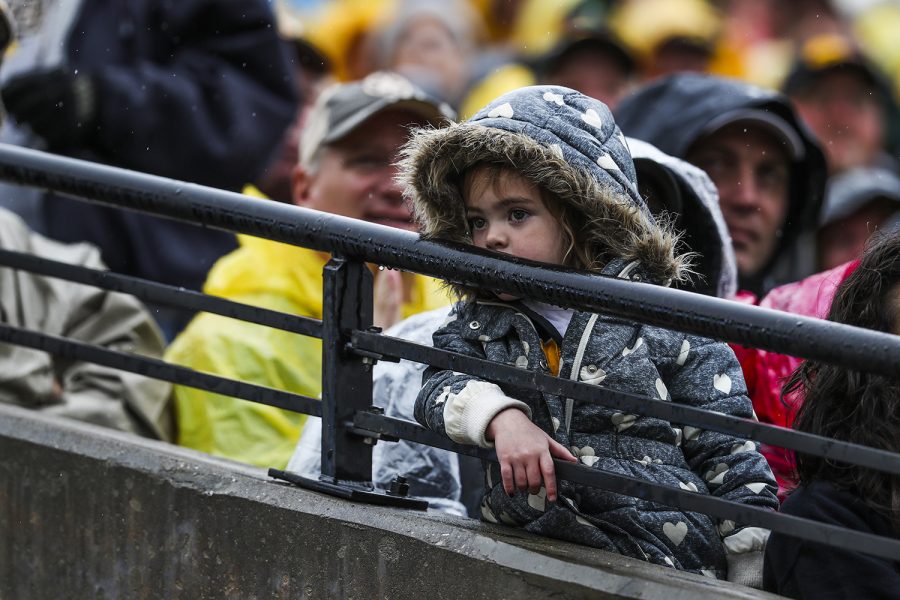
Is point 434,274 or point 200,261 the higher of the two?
point 434,274

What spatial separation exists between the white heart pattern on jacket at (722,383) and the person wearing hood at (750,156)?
1.91 m

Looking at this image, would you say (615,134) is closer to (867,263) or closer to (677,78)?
(867,263)

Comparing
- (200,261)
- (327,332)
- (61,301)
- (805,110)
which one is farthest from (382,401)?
(805,110)

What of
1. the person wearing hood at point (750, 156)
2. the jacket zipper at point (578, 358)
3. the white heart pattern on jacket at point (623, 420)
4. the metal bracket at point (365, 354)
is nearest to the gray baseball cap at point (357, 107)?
the person wearing hood at point (750, 156)

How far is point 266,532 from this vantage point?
3299 mm

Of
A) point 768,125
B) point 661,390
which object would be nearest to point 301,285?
point 768,125

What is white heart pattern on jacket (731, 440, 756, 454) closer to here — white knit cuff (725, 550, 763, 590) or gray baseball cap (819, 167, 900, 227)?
white knit cuff (725, 550, 763, 590)

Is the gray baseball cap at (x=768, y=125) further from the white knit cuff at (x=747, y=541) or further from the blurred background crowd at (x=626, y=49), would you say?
the white knit cuff at (x=747, y=541)

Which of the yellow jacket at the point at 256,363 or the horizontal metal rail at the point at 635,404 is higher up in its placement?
the horizontal metal rail at the point at 635,404

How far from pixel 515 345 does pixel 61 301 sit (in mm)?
2205

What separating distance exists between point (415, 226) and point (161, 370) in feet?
4.21

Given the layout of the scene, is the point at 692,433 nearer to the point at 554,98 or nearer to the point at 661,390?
the point at 661,390

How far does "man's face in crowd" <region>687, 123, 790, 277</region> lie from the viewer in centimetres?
512

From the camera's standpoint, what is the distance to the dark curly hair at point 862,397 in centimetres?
299
